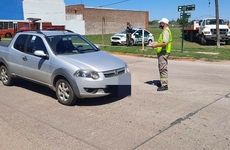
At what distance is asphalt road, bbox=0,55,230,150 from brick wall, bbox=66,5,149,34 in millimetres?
39022

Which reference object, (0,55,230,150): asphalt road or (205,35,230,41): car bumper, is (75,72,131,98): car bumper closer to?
(0,55,230,150): asphalt road

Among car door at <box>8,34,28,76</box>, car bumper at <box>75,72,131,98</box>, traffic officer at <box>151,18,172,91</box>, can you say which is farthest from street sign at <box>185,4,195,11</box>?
car door at <box>8,34,28,76</box>

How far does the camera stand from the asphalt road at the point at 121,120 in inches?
142

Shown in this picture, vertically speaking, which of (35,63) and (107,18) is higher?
(107,18)

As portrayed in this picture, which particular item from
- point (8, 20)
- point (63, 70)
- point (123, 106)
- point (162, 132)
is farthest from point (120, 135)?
point (8, 20)

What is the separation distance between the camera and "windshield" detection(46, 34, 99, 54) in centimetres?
573

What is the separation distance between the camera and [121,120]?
175 inches

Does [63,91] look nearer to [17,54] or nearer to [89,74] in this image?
[89,74]

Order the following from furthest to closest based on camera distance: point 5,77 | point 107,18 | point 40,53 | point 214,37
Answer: point 107,18
point 214,37
point 5,77
point 40,53

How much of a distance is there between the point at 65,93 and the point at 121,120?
1517 millimetres

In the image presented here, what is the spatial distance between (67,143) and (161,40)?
366cm

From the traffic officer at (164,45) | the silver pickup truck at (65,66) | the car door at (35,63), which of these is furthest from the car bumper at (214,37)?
the car door at (35,63)

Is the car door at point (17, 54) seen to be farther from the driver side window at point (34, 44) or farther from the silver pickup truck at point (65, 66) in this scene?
the driver side window at point (34, 44)

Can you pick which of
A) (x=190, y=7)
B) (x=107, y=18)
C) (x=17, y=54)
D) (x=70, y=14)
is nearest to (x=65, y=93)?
(x=17, y=54)
